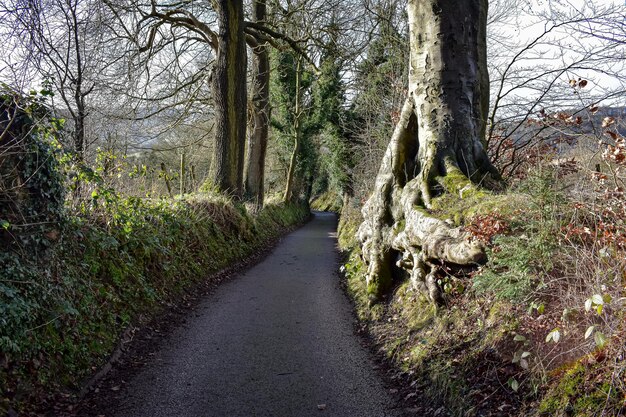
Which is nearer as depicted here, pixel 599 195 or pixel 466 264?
pixel 599 195

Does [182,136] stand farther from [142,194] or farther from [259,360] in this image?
[259,360]

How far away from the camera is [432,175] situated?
22.4 ft

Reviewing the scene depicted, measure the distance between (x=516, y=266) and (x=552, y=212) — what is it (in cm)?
58

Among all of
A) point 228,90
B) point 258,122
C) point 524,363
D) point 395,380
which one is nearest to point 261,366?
point 395,380

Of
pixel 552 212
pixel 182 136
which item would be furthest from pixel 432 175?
pixel 182 136

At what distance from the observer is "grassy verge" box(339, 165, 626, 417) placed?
2.96 metres

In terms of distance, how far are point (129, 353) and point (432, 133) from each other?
5.47 m

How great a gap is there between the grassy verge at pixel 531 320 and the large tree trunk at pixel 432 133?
1187 millimetres

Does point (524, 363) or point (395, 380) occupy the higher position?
point (524, 363)

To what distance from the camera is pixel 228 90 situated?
513 inches

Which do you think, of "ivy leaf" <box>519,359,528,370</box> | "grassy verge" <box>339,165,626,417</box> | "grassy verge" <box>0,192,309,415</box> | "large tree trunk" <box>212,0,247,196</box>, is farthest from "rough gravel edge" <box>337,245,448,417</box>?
"large tree trunk" <box>212,0,247,196</box>

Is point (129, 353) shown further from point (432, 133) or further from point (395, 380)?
point (432, 133)

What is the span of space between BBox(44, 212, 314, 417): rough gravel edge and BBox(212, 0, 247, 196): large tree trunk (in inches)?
179

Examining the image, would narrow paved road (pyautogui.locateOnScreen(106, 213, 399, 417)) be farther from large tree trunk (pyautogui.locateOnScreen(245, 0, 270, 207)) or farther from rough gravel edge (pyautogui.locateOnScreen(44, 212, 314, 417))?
large tree trunk (pyautogui.locateOnScreen(245, 0, 270, 207))
